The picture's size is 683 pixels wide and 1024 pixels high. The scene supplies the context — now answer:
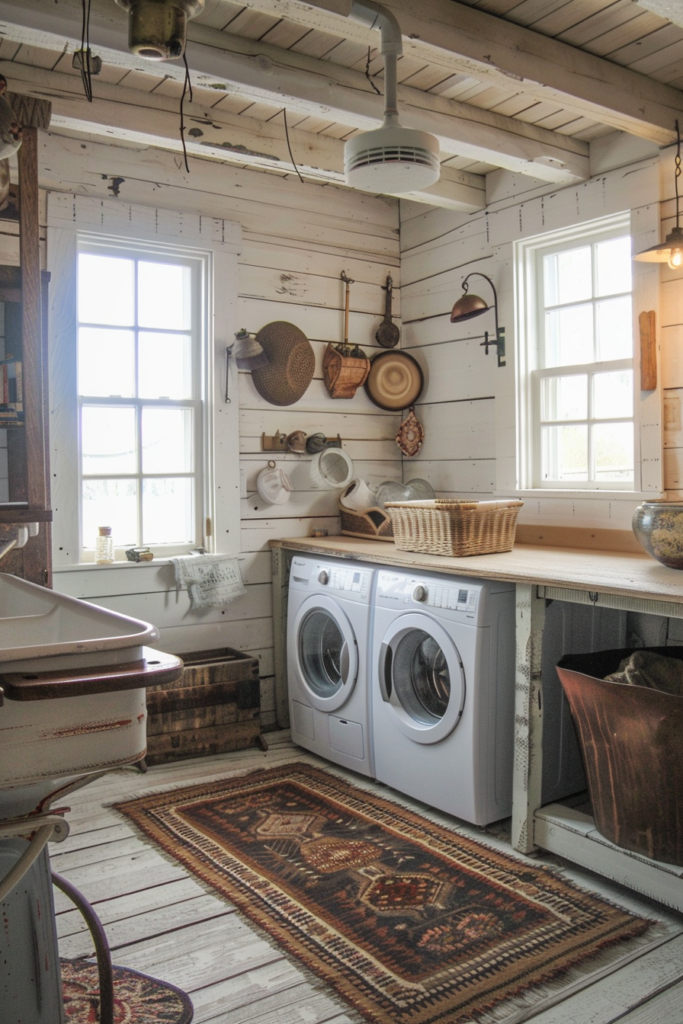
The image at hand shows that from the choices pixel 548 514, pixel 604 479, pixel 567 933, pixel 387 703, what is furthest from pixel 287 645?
pixel 567 933

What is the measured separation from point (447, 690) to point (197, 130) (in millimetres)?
2462

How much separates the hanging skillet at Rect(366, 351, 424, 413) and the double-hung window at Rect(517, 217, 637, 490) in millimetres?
722

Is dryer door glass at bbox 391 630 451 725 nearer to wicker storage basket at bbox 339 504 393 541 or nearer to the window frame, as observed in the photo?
wicker storage basket at bbox 339 504 393 541

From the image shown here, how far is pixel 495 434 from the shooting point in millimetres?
3816

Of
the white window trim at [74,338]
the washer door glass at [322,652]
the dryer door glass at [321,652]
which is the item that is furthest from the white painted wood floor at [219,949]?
the white window trim at [74,338]

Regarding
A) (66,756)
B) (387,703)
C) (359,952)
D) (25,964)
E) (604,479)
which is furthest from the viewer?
(604,479)

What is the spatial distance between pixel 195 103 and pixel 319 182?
95 centimetres

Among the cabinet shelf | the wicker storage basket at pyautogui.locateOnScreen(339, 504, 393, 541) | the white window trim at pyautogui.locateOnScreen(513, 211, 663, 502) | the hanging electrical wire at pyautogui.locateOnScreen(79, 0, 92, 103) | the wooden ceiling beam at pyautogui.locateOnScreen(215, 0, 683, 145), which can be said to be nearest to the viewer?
the hanging electrical wire at pyautogui.locateOnScreen(79, 0, 92, 103)

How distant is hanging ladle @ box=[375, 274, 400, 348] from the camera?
430 centimetres

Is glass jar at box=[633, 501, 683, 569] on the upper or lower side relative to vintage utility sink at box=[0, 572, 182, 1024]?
upper

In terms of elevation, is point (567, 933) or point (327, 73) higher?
point (327, 73)

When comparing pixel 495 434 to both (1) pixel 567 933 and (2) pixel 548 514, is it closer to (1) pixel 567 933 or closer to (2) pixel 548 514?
(2) pixel 548 514

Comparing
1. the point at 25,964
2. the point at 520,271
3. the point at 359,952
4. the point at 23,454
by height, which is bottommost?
the point at 359,952

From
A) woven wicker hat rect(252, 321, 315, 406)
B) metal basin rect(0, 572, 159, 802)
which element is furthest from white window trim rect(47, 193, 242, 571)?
metal basin rect(0, 572, 159, 802)
